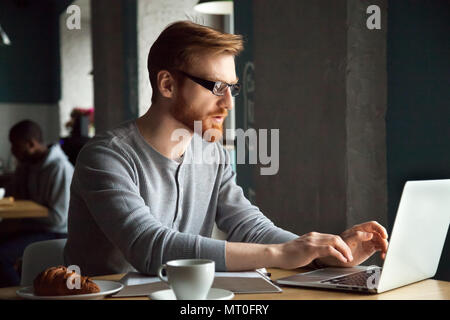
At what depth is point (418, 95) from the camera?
210 cm

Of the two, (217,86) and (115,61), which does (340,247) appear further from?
(115,61)

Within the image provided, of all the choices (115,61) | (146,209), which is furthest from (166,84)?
(115,61)

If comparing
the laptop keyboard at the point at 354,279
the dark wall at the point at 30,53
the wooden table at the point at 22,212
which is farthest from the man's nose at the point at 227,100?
the dark wall at the point at 30,53

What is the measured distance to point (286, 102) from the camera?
102 inches

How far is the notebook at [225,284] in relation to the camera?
121cm

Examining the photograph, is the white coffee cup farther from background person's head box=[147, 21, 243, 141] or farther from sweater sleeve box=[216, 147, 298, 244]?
background person's head box=[147, 21, 243, 141]

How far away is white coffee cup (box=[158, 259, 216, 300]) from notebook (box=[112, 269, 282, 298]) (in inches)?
5.2

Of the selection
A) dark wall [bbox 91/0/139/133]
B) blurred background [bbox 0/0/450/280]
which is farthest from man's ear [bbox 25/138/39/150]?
blurred background [bbox 0/0/450/280]

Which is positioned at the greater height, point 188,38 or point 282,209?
point 188,38

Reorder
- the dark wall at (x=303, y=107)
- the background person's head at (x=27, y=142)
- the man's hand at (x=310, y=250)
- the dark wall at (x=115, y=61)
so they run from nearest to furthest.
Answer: the man's hand at (x=310, y=250)
the dark wall at (x=303, y=107)
the background person's head at (x=27, y=142)
the dark wall at (x=115, y=61)

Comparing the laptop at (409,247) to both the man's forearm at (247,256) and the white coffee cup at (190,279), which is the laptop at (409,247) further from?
the white coffee cup at (190,279)
